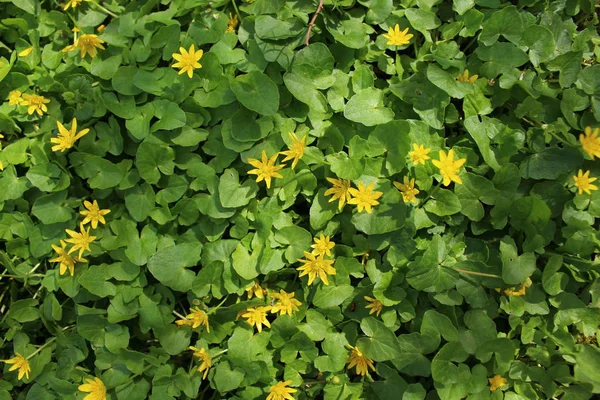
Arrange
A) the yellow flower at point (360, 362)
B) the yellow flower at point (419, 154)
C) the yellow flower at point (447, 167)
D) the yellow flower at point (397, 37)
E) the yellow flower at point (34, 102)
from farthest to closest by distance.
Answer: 1. the yellow flower at point (34, 102)
2. the yellow flower at point (397, 37)
3. the yellow flower at point (360, 362)
4. the yellow flower at point (419, 154)
5. the yellow flower at point (447, 167)

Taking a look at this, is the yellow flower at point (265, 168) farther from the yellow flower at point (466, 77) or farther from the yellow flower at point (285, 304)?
the yellow flower at point (466, 77)

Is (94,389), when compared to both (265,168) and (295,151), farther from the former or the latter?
(295,151)

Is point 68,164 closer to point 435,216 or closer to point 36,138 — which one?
point 36,138

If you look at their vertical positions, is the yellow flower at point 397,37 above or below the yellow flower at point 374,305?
above

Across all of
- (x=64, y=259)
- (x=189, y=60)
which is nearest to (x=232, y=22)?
(x=189, y=60)

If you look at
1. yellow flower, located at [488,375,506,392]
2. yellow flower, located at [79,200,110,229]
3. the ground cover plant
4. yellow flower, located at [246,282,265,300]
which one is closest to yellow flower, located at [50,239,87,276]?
the ground cover plant

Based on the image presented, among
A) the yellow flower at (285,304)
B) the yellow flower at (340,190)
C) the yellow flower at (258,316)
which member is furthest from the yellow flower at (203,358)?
the yellow flower at (340,190)
